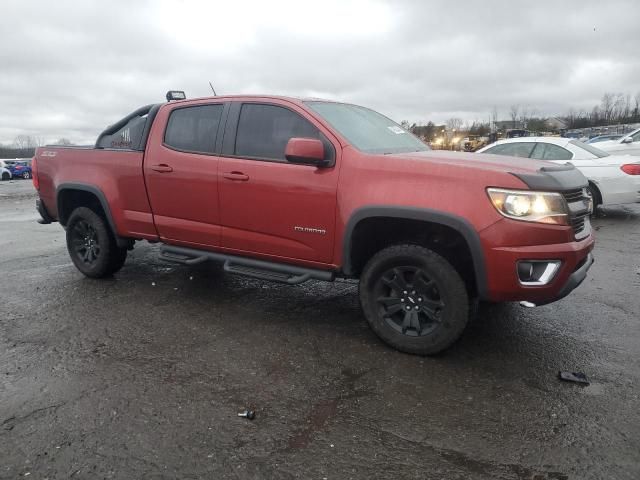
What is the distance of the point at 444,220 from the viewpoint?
128 inches

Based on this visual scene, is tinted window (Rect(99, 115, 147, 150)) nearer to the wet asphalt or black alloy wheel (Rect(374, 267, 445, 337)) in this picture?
the wet asphalt

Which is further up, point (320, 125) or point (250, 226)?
point (320, 125)

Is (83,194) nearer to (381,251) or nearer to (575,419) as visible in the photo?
(381,251)

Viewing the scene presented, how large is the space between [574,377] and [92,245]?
16.3 feet

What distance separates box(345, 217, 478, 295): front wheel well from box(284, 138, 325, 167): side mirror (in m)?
0.60

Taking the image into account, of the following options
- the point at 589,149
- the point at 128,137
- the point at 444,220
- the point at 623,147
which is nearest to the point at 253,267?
the point at 444,220

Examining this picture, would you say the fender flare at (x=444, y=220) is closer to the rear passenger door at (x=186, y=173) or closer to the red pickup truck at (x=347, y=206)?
the red pickup truck at (x=347, y=206)

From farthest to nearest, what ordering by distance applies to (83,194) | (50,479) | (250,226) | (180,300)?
1. (83,194)
2. (180,300)
3. (250,226)
4. (50,479)

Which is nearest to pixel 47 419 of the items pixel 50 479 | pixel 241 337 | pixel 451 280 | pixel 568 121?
pixel 50 479

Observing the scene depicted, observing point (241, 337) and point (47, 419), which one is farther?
point (241, 337)

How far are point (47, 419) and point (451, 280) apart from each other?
8.67ft

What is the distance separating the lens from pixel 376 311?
3.64m

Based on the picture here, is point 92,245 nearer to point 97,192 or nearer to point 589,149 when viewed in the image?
point 97,192

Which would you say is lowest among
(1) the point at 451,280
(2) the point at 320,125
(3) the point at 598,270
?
(3) the point at 598,270
